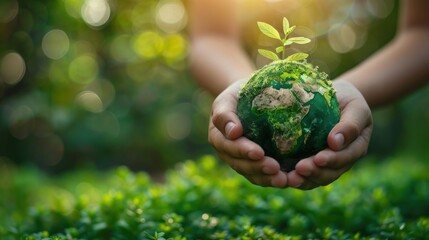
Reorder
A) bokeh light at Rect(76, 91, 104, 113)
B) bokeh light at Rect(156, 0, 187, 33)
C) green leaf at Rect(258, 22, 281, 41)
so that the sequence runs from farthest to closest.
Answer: bokeh light at Rect(156, 0, 187, 33), bokeh light at Rect(76, 91, 104, 113), green leaf at Rect(258, 22, 281, 41)

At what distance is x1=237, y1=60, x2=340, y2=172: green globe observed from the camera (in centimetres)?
182

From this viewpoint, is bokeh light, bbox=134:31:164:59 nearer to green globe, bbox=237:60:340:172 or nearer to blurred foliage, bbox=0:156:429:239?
blurred foliage, bbox=0:156:429:239

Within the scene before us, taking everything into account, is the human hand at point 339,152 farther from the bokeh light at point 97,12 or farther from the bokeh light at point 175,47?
the bokeh light at point 97,12

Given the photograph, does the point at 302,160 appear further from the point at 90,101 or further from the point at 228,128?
the point at 90,101

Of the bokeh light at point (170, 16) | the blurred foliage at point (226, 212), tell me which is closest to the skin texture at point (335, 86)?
the blurred foliage at point (226, 212)

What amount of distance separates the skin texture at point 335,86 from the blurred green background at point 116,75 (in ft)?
12.5

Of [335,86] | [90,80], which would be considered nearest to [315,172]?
[335,86]

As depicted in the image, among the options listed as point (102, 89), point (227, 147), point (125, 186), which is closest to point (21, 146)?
point (102, 89)

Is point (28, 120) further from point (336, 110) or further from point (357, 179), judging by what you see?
point (336, 110)

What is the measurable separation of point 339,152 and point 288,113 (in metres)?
0.19

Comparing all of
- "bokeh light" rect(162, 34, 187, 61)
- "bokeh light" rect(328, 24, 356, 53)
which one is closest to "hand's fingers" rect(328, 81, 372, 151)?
"bokeh light" rect(162, 34, 187, 61)

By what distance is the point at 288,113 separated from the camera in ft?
5.95

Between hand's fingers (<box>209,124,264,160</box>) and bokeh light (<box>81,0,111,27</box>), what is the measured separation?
534 cm

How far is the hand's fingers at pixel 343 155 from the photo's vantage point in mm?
1713
